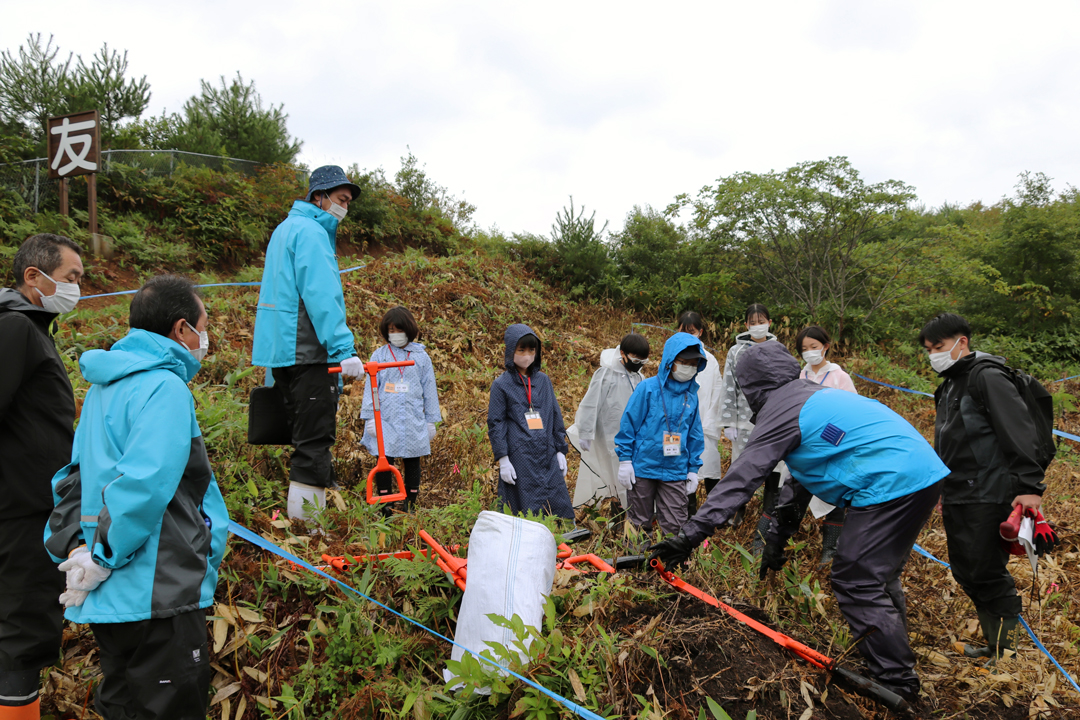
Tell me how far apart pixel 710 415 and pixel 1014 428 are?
2579 millimetres

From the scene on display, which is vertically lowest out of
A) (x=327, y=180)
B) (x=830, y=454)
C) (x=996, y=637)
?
(x=996, y=637)

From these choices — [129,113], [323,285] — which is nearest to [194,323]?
[323,285]

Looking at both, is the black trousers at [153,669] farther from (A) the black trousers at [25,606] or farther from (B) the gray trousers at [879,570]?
(B) the gray trousers at [879,570]

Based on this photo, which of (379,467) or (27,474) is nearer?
(27,474)

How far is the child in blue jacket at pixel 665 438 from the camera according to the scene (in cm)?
441

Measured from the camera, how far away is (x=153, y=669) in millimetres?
1970

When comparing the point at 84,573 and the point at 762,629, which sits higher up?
the point at 84,573

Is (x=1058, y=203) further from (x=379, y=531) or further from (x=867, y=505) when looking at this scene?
(x=379, y=531)

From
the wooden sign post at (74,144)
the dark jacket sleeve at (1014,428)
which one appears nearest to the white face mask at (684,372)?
the dark jacket sleeve at (1014,428)

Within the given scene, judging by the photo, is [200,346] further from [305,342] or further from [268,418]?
[268,418]

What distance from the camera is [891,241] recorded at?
1153cm

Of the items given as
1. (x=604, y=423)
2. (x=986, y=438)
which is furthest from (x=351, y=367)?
(x=986, y=438)

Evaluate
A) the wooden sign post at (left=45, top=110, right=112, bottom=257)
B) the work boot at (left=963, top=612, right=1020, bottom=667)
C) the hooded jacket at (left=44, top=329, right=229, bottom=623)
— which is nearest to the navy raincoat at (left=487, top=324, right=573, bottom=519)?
the hooded jacket at (left=44, top=329, right=229, bottom=623)

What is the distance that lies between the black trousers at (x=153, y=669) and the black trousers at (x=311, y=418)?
1.74 meters
